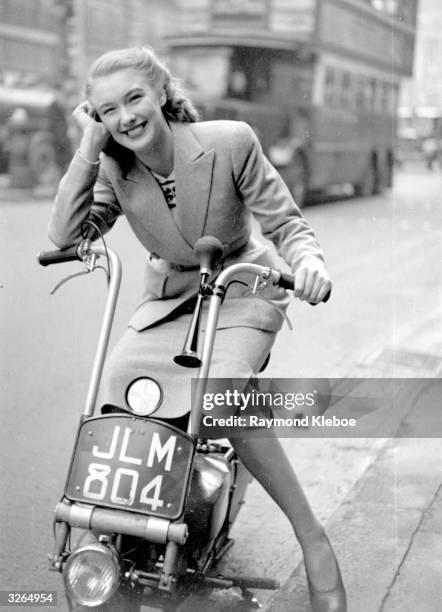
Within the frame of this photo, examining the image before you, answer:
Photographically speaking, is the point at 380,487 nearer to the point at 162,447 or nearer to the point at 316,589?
the point at 316,589

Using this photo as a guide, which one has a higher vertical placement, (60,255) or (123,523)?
(60,255)

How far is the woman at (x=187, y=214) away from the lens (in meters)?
2.49

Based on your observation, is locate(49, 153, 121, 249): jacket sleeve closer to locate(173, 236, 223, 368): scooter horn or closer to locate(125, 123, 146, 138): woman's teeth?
locate(125, 123, 146, 138): woman's teeth

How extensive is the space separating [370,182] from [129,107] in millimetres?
11219

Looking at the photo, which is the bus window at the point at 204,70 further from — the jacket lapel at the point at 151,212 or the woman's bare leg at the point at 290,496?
the woman's bare leg at the point at 290,496

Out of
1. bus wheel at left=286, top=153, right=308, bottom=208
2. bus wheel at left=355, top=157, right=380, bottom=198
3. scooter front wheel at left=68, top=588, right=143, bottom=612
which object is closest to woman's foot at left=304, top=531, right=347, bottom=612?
scooter front wheel at left=68, top=588, right=143, bottom=612

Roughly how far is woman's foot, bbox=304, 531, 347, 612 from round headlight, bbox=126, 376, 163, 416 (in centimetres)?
→ 65

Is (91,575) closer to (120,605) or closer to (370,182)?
(120,605)

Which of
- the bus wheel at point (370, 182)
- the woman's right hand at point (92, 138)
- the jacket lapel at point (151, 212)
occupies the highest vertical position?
the woman's right hand at point (92, 138)

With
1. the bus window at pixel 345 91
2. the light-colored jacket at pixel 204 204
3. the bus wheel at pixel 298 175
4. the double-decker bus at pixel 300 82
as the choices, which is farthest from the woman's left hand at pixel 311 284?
the bus wheel at pixel 298 175

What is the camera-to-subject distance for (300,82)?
35.7 feet

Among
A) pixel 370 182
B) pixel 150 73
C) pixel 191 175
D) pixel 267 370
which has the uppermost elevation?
pixel 150 73

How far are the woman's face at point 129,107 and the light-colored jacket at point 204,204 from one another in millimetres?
110

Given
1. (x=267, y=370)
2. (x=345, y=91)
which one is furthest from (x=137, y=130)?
(x=345, y=91)
